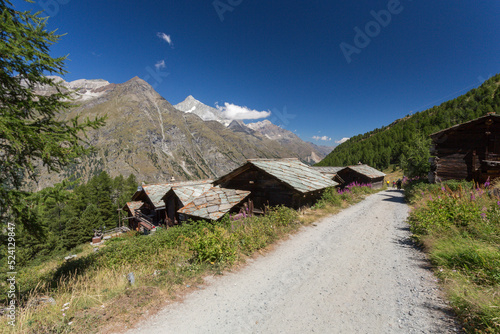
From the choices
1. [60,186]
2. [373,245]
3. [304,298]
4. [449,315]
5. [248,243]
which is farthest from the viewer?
[373,245]

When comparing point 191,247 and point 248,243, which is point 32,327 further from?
point 248,243

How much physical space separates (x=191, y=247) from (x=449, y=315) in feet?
23.2

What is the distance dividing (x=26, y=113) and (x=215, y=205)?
895 centimetres

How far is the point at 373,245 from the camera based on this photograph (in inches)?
334

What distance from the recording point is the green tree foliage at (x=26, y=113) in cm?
515

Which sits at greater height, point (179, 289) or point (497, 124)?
point (497, 124)

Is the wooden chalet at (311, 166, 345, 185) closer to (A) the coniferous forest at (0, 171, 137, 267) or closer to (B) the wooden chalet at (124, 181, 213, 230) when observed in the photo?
(B) the wooden chalet at (124, 181, 213, 230)

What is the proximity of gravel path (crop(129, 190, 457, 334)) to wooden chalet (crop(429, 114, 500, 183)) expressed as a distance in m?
15.2

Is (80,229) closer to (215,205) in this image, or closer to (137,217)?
(137,217)

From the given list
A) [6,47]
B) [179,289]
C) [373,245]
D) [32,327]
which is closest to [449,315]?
[373,245]

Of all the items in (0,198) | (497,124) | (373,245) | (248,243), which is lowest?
(373,245)

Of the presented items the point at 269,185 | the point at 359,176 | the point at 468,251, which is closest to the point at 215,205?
the point at 269,185

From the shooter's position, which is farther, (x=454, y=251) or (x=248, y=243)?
(x=248, y=243)

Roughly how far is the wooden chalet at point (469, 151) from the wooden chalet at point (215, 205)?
63.5ft
